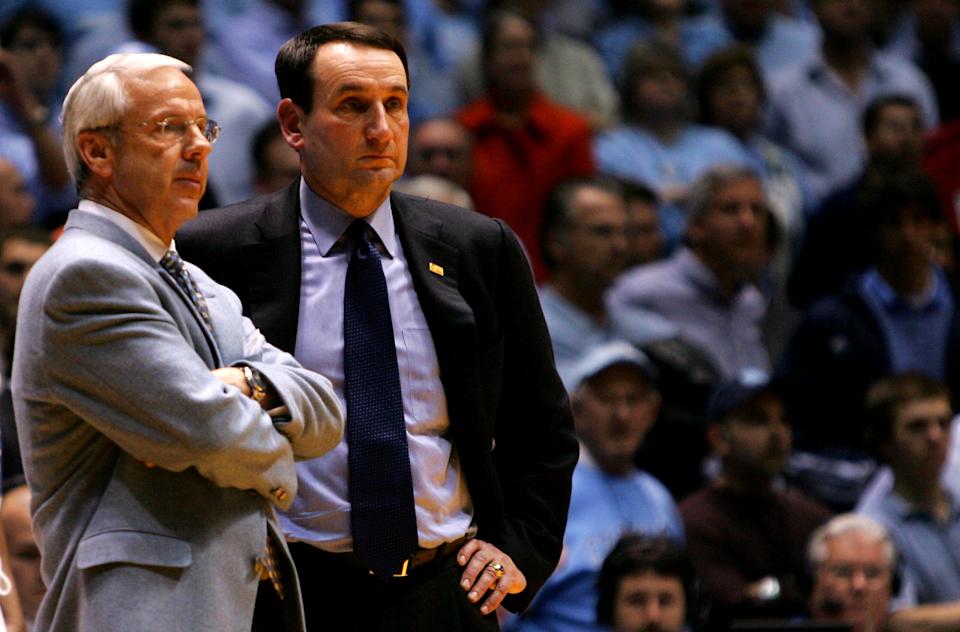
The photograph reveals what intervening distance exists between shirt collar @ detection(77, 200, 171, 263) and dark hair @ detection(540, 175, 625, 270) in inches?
154

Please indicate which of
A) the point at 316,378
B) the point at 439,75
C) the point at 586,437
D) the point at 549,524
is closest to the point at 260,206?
the point at 316,378

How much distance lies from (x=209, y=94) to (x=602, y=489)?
2.49 m

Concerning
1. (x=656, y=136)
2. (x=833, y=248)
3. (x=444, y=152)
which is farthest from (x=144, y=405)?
(x=656, y=136)

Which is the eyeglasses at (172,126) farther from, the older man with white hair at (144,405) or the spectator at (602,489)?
the spectator at (602,489)

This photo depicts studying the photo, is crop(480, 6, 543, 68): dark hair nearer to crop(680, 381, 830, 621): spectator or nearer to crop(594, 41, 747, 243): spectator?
crop(594, 41, 747, 243): spectator

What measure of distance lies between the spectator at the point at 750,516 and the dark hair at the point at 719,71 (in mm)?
2690

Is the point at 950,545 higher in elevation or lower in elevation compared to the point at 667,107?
lower

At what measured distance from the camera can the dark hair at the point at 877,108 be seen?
8398 mm

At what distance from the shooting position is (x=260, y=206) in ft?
10.5

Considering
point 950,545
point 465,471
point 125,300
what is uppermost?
point 125,300

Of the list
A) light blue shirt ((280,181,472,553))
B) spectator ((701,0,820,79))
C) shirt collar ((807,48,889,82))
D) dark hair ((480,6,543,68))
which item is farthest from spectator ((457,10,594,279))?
light blue shirt ((280,181,472,553))

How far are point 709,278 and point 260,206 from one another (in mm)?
4091

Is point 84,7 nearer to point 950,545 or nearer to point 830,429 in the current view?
point 830,429

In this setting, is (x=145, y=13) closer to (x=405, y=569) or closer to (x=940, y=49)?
(x=405, y=569)
